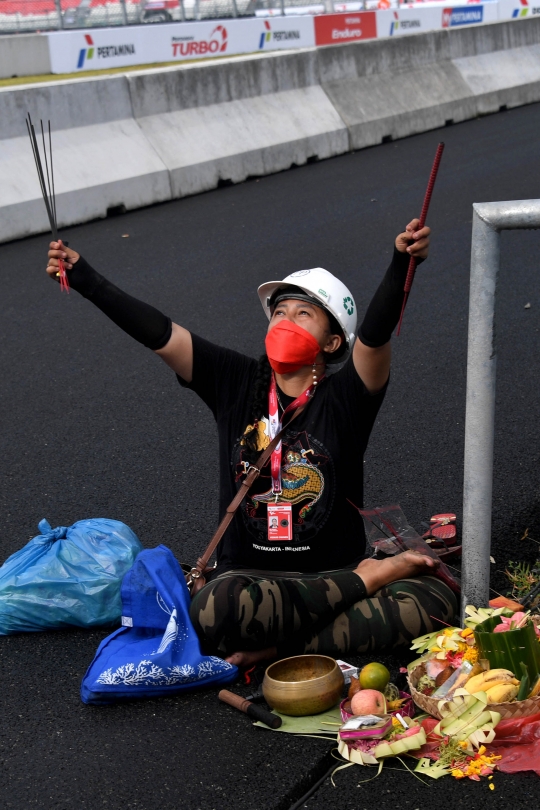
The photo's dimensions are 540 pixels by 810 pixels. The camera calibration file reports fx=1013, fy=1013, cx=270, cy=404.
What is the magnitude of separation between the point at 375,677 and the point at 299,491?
2.29 ft

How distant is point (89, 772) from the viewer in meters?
2.90

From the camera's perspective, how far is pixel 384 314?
3150mm

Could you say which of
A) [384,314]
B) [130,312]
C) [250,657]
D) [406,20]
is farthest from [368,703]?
[406,20]

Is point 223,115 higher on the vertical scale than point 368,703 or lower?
higher

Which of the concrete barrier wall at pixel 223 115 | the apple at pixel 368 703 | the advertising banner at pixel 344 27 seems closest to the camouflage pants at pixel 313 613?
the apple at pixel 368 703

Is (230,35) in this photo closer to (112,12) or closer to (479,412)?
(112,12)

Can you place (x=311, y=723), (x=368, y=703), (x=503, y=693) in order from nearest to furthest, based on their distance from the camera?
(x=503, y=693) < (x=368, y=703) < (x=311, y=723)

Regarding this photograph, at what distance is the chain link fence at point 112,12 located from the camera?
17.7m

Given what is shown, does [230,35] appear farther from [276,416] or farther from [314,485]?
[314,485]

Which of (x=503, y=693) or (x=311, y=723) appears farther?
(x=311, y=723)

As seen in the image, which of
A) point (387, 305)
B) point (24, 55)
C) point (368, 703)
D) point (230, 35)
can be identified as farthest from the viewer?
point (230, 35)

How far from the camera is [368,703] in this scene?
2.92 metres

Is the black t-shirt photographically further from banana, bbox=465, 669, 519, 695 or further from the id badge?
banana, bbox=465, 669, 519, 695

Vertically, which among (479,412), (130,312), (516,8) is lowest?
(479,412)
